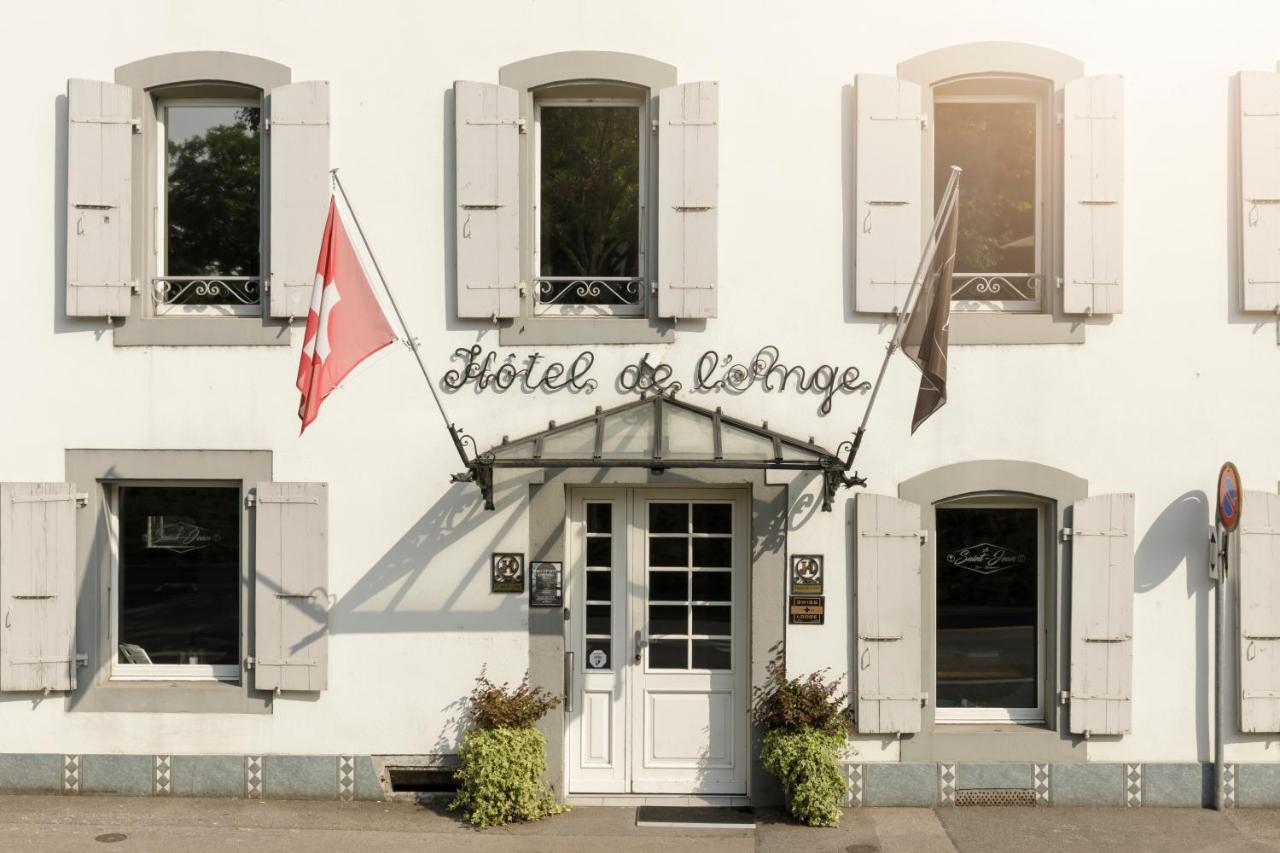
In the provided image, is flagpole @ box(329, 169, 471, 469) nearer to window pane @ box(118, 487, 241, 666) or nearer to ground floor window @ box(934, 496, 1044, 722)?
window pane @ box(118, 487, 241, 666)

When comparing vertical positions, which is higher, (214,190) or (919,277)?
(214,190)

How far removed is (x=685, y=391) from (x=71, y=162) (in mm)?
4149

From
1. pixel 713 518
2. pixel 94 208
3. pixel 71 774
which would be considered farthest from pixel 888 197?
pixel 71 774

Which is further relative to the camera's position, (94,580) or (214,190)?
(214,190)

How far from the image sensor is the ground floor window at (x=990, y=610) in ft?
28.1

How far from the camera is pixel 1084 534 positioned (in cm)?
827

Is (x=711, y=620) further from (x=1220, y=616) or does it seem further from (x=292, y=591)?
(x=1220, y=616)

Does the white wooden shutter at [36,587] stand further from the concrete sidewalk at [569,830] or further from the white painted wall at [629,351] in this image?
the concrete sidewalk at [569,830]

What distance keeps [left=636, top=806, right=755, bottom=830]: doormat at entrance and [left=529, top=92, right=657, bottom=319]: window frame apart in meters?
3.15

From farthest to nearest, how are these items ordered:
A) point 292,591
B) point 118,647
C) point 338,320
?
point 118,647
point 292,591
point 338,320

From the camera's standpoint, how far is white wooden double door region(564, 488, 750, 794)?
8.58 meters

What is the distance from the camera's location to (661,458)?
7836 millimetres

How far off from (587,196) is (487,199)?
2.25 ft

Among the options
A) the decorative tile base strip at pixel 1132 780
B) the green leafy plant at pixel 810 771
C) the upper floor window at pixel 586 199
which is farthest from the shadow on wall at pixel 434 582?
the decorative tile base strip at pixel 1132 780
